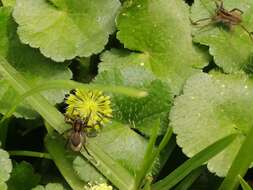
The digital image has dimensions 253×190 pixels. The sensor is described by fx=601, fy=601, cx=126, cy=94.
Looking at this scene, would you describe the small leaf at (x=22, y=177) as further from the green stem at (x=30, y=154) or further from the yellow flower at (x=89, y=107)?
the yellow flower at (x=89, y=107)

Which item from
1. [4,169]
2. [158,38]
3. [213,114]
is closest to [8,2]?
[158,38]

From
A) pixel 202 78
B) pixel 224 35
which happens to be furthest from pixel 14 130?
pixel 224 35

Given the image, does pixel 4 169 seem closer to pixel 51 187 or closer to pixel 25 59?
pixel 51 187

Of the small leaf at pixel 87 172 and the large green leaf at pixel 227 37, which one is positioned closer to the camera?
the small leaf at pixel 87 172

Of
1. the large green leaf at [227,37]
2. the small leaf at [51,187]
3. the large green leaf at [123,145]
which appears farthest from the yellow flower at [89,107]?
the large green leaf at [227,37]

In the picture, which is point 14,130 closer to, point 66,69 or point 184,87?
point 66,69

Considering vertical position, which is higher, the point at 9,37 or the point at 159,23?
the point at 159,23

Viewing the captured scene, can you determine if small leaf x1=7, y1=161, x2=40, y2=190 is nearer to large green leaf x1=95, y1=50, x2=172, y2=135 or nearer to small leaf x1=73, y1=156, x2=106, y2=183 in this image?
small leaf x1=73, y1=156, x2=106, y2=183

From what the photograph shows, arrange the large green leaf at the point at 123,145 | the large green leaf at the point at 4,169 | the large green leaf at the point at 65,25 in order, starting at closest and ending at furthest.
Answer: the large green leaf at the point at 4,169
the large green leaf at the point at 123,145
the large green leaf at the point at 65,25

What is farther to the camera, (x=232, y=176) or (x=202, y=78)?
(x=202, y=78)
